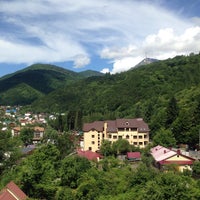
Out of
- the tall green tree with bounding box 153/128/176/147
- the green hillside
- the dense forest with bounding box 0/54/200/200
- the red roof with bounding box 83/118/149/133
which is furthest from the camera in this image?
the green hillside

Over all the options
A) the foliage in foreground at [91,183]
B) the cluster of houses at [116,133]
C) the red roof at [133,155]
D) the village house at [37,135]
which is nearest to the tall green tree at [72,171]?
the foliage in foreground at [91,183]

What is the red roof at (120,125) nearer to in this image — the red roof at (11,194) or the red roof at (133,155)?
the red roof at (133,155)

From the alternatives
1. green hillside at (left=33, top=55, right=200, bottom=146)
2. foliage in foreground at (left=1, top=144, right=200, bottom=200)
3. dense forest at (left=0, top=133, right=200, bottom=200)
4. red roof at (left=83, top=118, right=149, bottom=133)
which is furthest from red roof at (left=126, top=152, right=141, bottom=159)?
green hillside at (left=33, top=55, right=200, bottom=146)

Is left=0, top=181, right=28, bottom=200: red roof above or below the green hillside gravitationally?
below

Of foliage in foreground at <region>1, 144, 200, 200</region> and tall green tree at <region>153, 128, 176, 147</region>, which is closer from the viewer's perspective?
foliage in foreground at <region>1, 144, 200, 200</region>

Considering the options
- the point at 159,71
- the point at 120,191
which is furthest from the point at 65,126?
the point at 120,191

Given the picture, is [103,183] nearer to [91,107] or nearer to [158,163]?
[158,163]

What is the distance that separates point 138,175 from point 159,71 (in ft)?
323

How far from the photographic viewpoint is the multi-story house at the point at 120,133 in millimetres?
52109

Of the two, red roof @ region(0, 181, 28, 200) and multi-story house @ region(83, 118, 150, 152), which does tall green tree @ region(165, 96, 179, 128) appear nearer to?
multi-story house @ region(83, 118, 150, 152)

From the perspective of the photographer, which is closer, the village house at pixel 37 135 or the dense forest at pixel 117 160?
the dense forest at pixel 117 160

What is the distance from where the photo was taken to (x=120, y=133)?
5212 cm

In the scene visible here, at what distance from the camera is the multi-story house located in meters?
52.1

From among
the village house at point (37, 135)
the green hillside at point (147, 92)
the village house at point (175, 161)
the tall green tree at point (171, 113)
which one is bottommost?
the village house at point (175, 161)
